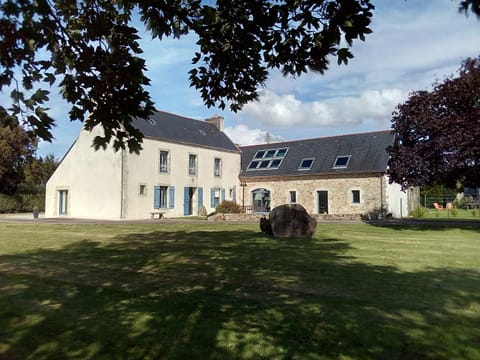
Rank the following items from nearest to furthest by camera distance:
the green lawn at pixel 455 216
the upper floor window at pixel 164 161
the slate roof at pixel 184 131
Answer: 1. the green lawn at pixel 455 216
2. the slate roof at pixel 184 131
3. the upper floor window at pixel 164 161

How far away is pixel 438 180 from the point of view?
16.3m

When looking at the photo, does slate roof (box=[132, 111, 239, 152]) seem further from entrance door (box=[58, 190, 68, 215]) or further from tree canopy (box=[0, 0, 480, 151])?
tree canopy (box=[0, 0, 480, 151])

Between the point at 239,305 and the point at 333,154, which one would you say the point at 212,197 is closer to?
the point at 333,154

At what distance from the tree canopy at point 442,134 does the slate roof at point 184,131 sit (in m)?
15.6

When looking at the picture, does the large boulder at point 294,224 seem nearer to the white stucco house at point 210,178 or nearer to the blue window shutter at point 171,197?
the white stucco house at point 210,178

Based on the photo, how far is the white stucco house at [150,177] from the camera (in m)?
25.8

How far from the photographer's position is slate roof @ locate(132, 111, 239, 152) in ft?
91.5

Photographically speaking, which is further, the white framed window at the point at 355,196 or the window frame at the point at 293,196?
the window frame at the point at 293,196

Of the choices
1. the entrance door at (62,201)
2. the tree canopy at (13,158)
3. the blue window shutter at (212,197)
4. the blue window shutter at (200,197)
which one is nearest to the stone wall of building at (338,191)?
the blue window shutter at (212,197)

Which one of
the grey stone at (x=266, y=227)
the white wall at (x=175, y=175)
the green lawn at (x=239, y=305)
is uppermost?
the white wall at (x=175, y=175)

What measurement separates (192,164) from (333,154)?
9.82 metres

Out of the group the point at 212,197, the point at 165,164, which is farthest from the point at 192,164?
the point at 212,197

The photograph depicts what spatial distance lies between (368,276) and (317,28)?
3963 millimetres

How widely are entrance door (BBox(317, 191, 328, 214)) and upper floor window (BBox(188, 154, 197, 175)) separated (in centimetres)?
869
